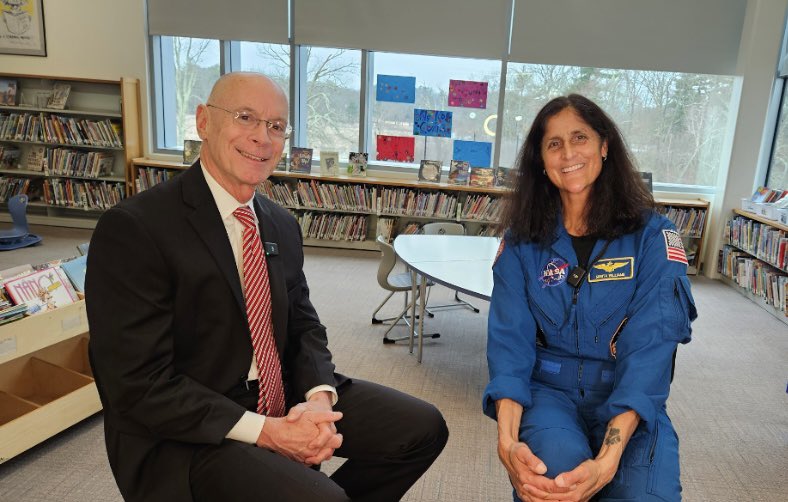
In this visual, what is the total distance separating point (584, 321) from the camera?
162 cm

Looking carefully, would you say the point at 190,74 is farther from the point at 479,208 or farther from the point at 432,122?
the point at 479,208

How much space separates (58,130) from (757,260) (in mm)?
7436

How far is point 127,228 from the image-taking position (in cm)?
134

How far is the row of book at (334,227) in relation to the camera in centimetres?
620

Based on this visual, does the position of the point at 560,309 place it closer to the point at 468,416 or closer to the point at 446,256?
the point at 468,416

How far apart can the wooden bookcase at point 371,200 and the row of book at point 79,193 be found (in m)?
0.42

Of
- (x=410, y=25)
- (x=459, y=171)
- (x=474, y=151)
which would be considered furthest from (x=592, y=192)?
(x=410, y=25)

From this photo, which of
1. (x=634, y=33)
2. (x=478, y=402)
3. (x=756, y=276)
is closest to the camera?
(x=478, y=402)

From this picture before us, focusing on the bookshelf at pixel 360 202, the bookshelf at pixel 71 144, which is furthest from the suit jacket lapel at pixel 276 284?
the bookshelf at pixel 71 144

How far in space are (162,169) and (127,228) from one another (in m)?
5.35

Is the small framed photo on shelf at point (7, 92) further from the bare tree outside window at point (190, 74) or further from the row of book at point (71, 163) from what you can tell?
the bare tree outside window at point (190, 74)

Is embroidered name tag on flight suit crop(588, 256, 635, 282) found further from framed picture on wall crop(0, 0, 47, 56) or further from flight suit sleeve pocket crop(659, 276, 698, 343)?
framed picture on wall crop(0, 0, 47, 56)

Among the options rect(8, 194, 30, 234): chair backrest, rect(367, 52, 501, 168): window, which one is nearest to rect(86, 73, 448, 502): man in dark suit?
rect(367, 52, 501, 168): window

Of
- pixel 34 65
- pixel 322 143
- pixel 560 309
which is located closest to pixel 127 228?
pixel 560 309
